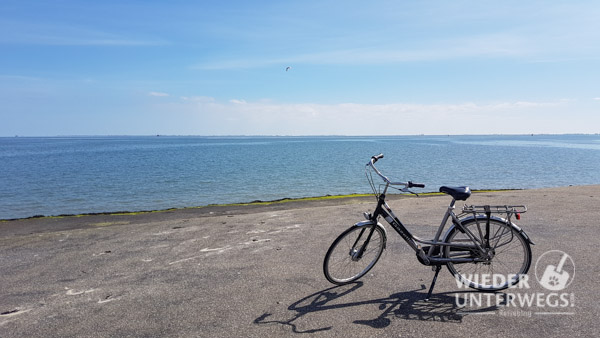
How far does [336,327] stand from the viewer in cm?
459

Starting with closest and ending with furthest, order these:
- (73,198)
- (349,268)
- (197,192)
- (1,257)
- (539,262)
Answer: (349,268) < (539,262) < (1,257) < (73,198) < (197,192)

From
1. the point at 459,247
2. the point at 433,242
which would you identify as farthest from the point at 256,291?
the point at 459,247

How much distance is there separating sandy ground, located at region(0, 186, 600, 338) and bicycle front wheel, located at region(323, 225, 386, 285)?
0.26 m

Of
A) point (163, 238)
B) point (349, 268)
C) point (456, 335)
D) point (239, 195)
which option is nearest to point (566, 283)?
point (456, 335)

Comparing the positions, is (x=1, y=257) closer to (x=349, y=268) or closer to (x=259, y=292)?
(x=259, y=292)

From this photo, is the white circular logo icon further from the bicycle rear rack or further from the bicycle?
the bicycle rear rack

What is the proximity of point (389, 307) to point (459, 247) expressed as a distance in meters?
1.43

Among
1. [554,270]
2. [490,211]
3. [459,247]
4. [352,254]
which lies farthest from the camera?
[554,270]

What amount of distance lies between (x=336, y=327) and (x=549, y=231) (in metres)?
7.10

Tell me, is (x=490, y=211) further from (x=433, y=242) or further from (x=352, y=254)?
(x=352, y=254)

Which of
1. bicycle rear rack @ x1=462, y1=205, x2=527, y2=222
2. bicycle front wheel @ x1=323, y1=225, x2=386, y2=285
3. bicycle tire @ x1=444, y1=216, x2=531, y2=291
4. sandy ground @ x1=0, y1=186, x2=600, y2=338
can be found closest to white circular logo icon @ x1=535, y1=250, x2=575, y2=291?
sandy ground @ x1=0, y1=186, x2=600, y2=338

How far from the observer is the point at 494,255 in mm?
5555

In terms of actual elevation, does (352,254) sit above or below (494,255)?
below

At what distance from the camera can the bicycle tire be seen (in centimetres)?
545
